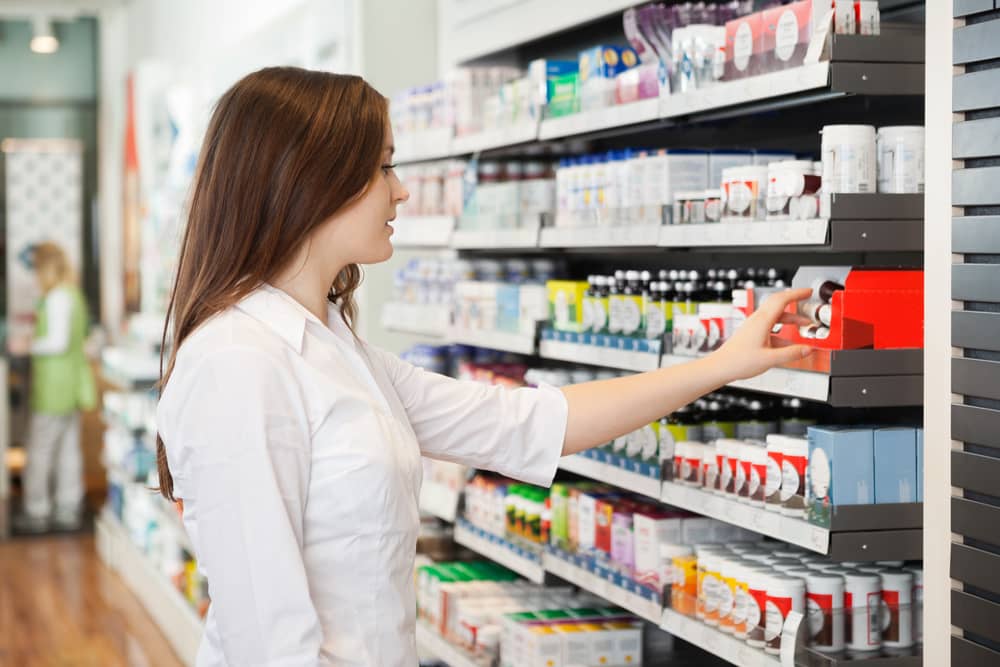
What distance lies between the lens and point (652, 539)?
3.25 meters

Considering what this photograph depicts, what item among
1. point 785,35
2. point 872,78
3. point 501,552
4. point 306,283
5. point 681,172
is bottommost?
point 501,552

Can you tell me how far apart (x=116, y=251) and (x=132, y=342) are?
85.2 inches

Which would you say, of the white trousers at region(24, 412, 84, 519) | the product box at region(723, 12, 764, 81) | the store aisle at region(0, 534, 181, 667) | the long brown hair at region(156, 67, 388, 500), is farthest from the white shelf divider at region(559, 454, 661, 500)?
the white trousers at region(24, 412, 84, 519)

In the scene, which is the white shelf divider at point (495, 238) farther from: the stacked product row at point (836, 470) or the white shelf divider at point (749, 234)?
the stacked product row at point (836, 470)

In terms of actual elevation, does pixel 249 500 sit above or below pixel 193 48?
below

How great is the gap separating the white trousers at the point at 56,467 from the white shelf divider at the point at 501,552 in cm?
577

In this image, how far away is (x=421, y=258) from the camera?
486cm

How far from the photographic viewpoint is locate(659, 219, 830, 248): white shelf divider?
251cm

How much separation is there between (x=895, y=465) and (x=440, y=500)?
7.39ft

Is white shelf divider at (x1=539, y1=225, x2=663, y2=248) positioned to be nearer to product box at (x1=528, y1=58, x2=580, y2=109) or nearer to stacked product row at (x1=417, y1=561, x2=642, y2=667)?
product box at (x1=528, y1=58, x2=580, y2=109)

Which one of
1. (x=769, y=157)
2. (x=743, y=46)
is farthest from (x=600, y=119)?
(x=743, y=46)

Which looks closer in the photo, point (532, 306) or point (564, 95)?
point (564, 95)

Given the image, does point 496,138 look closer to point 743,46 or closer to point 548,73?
point 548,73

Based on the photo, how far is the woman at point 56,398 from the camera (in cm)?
930
